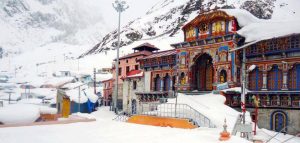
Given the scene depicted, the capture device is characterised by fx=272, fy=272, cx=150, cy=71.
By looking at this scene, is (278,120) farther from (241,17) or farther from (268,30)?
(241,17)

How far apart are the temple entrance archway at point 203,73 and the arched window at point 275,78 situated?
587cm

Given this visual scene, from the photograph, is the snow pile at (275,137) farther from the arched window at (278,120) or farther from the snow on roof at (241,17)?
the snow on roof at (241,17)

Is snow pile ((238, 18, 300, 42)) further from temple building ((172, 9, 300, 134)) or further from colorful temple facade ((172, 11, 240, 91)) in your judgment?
colorful temple facade ((172, 11, 240, 91))

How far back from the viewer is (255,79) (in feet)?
82.1

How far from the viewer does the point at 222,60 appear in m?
25.5

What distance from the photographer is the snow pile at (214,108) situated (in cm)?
1915

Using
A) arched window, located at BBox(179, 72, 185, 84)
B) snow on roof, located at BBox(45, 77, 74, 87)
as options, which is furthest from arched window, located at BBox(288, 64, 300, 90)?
snow on roof, located at BBox(45, 77, 74, 87)

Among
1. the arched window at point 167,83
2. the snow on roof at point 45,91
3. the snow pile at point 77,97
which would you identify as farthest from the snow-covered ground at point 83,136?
the snow on roof at point 45,91

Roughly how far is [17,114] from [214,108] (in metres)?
15.1

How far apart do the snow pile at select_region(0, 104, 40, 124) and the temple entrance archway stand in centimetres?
1942

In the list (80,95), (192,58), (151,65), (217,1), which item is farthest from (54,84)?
(217,1)

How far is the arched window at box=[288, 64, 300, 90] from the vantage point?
874 inches

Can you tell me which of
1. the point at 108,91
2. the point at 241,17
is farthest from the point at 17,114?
the point at 108,91

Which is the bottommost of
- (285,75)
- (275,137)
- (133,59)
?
(275,137)
